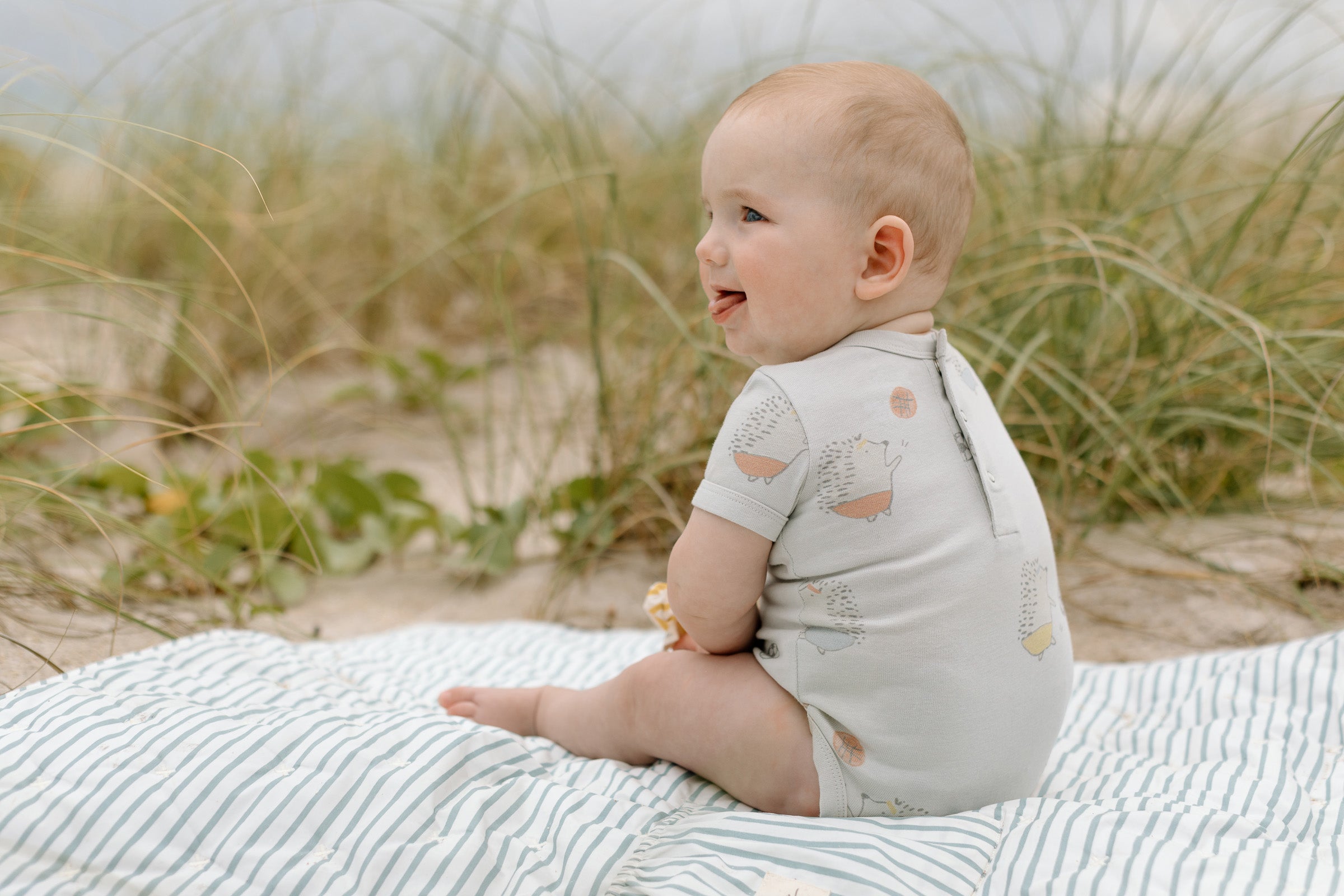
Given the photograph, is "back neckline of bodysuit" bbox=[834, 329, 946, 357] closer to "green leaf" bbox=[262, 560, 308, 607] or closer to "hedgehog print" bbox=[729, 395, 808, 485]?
"hedgehog print" bbox=[729, 395, 808, 485]

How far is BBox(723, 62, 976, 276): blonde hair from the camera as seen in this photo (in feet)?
3.19

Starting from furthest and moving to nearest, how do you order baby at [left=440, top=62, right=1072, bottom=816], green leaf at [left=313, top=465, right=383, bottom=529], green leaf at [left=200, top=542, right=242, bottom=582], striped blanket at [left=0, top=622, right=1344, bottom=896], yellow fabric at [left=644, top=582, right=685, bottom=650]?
green leaf at [left=313, top=465, right=383, bottom=529], green leaf at [left=200, top=542, right=242, bottom=582], yellow fabric at [left=644, top=582, right=685, bottom=650], baby at [left=440, top=62, right=1072, bottom=816], striped blanket at [left=0, top=622, right=1344, bottom=896]

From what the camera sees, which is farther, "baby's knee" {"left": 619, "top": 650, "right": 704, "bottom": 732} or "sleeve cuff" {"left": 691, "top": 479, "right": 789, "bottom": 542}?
"baby's knee" {"left": 619, "top": 650, "right": 704, "bottom": 732}

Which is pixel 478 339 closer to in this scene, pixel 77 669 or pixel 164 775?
pixel 77 669

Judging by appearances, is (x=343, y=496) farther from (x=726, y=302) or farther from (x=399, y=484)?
(x=726, y=302)

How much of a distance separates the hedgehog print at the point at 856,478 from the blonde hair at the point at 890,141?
A: 0.68ft

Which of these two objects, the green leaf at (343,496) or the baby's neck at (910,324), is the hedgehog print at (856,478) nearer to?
the baby's neck at (910,324)

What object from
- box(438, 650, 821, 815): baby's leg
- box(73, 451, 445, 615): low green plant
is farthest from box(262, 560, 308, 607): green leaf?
box(438, 650, 821, 815): baby's leg

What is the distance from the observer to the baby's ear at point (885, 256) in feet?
3.24

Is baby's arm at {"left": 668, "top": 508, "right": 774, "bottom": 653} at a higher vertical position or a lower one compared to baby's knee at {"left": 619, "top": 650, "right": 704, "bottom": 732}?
higher

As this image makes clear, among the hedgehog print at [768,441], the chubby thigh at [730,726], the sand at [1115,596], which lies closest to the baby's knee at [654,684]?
the chubby thigh at [730,726]

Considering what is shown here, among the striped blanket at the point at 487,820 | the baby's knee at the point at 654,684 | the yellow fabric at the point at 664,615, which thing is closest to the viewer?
the striped blanket at the point at 487,820

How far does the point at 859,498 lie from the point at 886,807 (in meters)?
0.32

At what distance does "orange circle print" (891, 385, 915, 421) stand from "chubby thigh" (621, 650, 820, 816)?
31 centimetres
